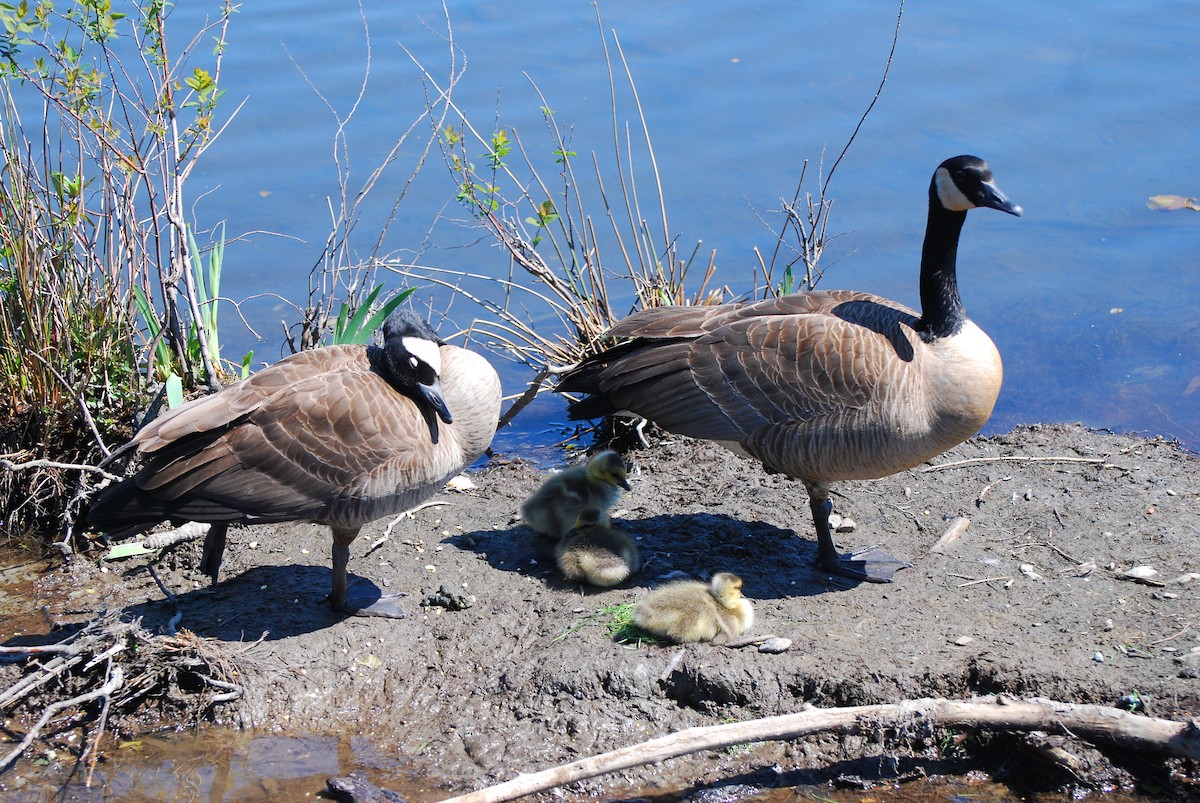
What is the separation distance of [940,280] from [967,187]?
521 millimetres

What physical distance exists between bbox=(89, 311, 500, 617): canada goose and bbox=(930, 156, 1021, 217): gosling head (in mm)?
2962

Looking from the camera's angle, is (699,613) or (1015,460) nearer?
(699,613)

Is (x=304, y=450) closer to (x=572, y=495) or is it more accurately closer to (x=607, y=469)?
(x=572, y=495)

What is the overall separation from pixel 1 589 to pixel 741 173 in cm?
736

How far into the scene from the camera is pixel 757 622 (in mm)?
5742

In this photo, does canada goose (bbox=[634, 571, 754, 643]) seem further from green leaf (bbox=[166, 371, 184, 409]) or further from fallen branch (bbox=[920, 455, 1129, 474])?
green leaf (bbox=[166, 371, 184, 409])

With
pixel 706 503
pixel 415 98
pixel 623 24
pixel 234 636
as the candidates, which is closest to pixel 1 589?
pixel 234 636

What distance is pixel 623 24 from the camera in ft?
44.3

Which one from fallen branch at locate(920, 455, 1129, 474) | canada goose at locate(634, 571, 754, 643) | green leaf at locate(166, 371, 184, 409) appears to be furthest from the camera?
fallen branch at locate(920, 455, 1129, 474)

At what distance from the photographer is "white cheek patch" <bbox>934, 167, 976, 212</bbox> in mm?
6262

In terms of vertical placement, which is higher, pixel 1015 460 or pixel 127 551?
pixel 1015 460

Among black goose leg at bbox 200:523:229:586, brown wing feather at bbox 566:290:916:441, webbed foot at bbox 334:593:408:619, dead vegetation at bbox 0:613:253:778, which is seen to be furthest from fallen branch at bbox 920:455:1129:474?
dead vegetation at bbox 0:613:253:778

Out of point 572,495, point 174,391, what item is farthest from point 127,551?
point 572,495

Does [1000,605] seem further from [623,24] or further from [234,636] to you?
[623,24]
